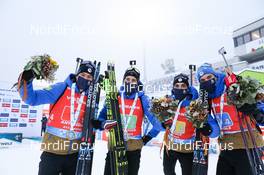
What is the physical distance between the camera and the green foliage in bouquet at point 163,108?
3070 millimetres

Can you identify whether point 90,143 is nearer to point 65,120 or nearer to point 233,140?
point 65,120

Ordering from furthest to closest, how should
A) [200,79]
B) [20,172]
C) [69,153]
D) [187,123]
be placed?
[20,172] → [187,123] → [200,79] → [69,153]

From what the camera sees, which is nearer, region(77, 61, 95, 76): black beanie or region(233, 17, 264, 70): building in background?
region(77, 61, 95, 76): black beanie

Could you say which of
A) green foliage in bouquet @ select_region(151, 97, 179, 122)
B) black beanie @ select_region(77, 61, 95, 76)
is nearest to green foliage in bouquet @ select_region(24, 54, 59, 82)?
black beanie @ select_region(77, 61, 95, 76)

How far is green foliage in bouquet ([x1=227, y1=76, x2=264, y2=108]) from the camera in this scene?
2428 mm

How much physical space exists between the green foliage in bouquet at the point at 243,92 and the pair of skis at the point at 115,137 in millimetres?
1346

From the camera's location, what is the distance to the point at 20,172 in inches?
226

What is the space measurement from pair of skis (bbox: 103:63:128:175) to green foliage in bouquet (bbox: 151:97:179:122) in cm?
54

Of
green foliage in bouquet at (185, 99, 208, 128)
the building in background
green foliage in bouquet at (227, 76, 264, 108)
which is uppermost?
the building in background

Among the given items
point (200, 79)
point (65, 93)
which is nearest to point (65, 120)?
point (65, 93)

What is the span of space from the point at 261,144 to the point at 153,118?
1338mm
